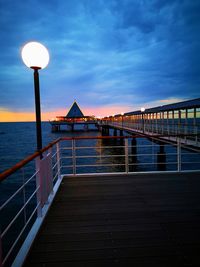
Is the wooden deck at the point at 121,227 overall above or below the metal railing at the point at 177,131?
below

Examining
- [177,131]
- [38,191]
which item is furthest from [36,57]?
[177,131]

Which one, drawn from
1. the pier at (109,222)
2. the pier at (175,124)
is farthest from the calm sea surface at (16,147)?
the pier at (109,222)

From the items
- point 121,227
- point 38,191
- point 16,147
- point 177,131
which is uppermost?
point 177,131

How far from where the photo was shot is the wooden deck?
1.93 meters

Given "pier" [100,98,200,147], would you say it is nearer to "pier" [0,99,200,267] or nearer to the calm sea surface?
"pier" [0,99,200,267]

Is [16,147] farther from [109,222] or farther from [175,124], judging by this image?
[109,222]

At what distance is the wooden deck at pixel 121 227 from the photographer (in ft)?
6.34

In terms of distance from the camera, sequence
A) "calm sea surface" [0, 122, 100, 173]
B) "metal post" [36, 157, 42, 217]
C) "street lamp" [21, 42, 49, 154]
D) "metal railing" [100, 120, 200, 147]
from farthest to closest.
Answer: "calm sea surface" [0, 122, 100, 173] < "metal railing" [100, 120, 200, 147] < "street lamp" [21, 42, 49, 154] < "metal post" [36, 157, 42, 217]

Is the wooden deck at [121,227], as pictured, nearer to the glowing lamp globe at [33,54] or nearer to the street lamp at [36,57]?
the street lamp at [36,57]

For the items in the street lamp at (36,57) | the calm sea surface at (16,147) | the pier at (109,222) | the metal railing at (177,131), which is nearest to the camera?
the pier at (109,222)

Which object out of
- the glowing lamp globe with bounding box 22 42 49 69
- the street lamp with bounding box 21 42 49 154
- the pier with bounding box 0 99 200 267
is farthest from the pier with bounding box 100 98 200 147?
the glowing lamp globe with bounding box 22 42 49 69

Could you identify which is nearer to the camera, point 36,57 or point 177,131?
point 36,57

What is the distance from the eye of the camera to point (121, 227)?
2.47m

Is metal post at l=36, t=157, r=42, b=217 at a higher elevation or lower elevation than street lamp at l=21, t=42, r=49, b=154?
lower
